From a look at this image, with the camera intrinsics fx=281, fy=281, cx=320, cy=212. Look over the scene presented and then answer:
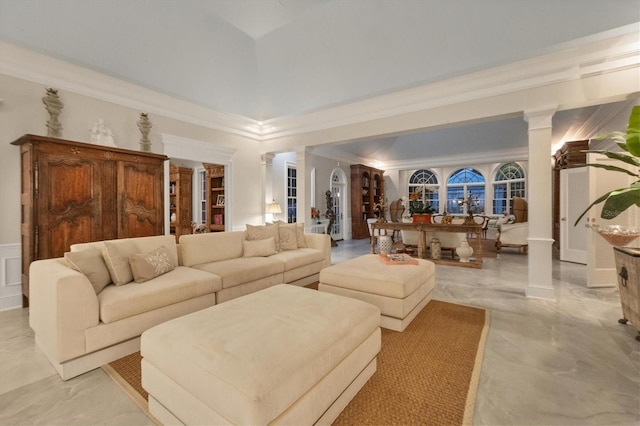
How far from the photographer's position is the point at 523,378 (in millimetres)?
1885

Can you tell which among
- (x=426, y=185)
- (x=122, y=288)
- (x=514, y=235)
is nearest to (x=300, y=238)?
(x=122, y=288)

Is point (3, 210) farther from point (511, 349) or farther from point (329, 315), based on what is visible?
point (511, 349)

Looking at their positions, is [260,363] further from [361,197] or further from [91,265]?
[361,197]

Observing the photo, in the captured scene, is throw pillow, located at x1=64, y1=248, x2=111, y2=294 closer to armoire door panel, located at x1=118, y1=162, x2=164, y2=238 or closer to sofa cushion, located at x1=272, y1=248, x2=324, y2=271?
armoire door panel, located at x1=118, y1=162, x2=164, y2=238

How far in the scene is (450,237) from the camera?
5.80 meters

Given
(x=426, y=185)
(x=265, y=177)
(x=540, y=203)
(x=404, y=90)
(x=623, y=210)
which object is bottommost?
(x=623, y=210)

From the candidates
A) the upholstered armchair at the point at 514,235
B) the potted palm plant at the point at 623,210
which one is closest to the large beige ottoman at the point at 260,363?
the potted palm plant at the point at 623,210

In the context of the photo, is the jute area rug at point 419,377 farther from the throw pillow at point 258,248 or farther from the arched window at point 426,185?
the arched window at point 426,185

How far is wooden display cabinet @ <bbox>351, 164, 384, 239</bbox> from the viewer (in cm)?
939

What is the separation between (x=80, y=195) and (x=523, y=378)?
4.66 m

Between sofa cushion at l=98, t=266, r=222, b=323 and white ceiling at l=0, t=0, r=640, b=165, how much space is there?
10.0ft

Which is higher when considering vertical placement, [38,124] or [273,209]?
[38,124]

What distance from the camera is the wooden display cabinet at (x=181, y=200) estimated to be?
7535 mm

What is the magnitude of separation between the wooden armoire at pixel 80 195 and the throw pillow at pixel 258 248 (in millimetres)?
1349
